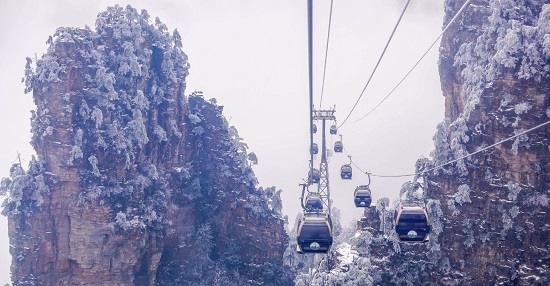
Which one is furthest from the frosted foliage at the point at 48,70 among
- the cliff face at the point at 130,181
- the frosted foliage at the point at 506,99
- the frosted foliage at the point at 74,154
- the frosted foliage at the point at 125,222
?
the frosted foliage at the point at 506,99

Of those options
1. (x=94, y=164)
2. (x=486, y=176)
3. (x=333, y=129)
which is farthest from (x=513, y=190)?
(x=94, y=164)

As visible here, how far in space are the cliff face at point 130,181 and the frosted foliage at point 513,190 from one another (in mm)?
25749

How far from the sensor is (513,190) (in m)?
28.9

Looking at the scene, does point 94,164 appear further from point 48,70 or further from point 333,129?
point 333,129

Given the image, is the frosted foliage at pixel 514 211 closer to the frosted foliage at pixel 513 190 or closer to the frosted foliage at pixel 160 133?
the frosted foliage at pixel 513 190

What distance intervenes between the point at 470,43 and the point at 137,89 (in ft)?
103

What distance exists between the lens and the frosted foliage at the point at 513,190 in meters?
28.7

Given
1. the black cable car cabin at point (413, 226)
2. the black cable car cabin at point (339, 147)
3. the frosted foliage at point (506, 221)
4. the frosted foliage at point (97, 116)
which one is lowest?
the frosted foliage at point (506, 221)

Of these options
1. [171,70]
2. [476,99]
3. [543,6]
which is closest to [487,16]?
[543,6]

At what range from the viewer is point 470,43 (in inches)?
1296

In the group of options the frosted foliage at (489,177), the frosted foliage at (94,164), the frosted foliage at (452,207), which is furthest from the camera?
the frosted foliage at (94,164)

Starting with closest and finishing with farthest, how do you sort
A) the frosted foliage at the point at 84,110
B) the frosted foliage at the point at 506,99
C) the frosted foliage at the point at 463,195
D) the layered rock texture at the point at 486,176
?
the layered rock texture at the point at 486,176 → the frosted foliage at the point at 506,99 → the frosted foliage at the point at 463,195 → the frosted foliage at the point at 84,110

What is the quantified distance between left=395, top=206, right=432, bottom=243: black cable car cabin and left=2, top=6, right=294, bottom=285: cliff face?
2671 cm

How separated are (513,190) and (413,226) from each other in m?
15.5
